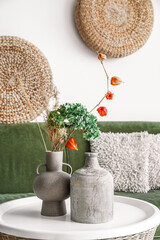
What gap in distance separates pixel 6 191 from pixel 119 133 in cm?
92

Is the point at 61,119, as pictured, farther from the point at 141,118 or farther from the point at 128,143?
the point at 141,118

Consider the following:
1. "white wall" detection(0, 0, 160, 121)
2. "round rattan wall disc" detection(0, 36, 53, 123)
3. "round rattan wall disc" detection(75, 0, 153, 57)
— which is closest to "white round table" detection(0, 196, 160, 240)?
"round rattan wall disc" detection(0, 36, 53, 123)

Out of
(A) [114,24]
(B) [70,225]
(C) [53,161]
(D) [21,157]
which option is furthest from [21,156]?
(A) [114,24]

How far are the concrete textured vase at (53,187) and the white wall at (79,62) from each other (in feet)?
4.87

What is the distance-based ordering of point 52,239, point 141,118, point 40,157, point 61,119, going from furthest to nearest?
point 141,118
point 40,157
point 61,119
point 52,239

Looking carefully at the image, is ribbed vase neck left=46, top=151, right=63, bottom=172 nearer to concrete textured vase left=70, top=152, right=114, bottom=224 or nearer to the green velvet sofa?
concrete textured vase left=70, top=152, right=114, bottom=224

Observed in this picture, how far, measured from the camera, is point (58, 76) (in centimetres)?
276

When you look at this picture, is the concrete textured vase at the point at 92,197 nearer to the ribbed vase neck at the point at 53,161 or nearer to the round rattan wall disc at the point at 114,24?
the ribbed vase neck at the point at 53,161

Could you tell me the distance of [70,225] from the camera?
3.83 ft

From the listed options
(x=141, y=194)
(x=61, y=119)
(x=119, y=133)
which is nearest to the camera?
(x=61, y=119)

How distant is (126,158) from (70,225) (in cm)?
118

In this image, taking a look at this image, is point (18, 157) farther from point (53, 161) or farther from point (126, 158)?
point (53, 161)

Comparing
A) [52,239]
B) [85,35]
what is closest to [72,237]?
[52,239]

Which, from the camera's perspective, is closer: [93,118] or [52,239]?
[52,239]
